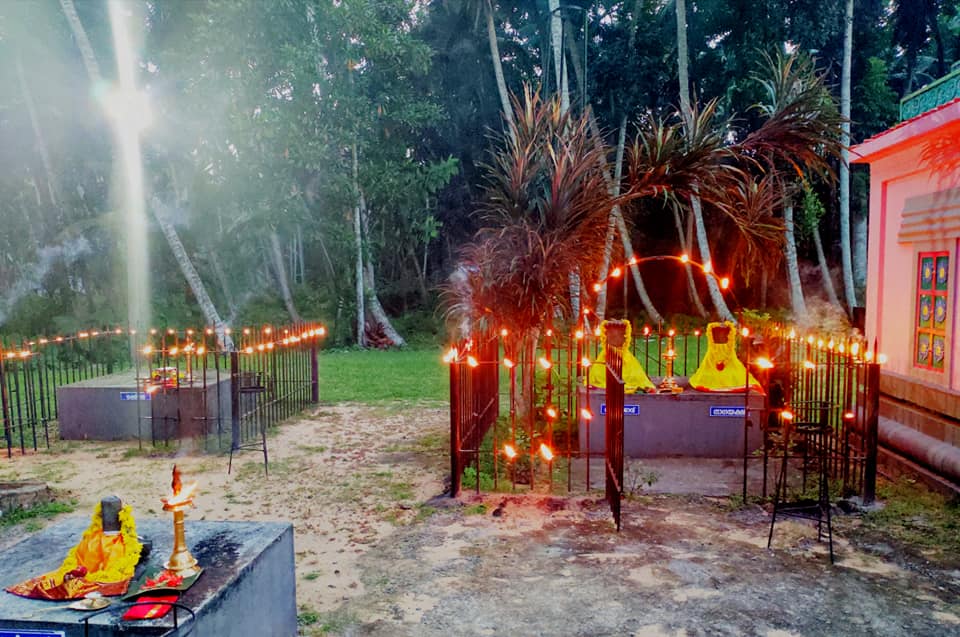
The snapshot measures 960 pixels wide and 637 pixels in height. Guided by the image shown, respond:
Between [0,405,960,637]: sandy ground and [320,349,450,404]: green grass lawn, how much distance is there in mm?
4480

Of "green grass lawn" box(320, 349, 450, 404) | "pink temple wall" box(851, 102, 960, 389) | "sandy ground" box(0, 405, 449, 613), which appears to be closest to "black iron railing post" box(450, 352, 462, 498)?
"sandy ground" box(0, 405, 449, 613)

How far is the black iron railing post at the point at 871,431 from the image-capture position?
661 cm

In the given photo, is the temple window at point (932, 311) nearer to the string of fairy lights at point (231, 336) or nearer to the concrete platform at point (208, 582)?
the concrete platform at point (208, 582)

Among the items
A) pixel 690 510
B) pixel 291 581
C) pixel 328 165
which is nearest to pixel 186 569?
pixel 291 581

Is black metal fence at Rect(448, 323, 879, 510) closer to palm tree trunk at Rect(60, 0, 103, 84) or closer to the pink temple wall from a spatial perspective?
the pink temple wall

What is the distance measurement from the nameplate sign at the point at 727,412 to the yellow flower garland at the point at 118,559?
6878 mm

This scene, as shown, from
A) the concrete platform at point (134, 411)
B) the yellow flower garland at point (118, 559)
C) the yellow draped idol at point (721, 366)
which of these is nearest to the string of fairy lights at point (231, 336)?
the concrete platform at point (134, 411)

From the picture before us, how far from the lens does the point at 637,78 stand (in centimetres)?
2252

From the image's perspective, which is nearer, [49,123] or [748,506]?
[748,506]

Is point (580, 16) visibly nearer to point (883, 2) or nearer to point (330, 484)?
point (883, 2)

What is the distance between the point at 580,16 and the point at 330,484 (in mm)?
21330

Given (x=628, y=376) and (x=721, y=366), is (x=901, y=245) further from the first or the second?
(x=628, y=376)

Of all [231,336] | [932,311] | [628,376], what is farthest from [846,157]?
[231,336]

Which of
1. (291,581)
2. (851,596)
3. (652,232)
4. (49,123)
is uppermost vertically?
(49,123)
